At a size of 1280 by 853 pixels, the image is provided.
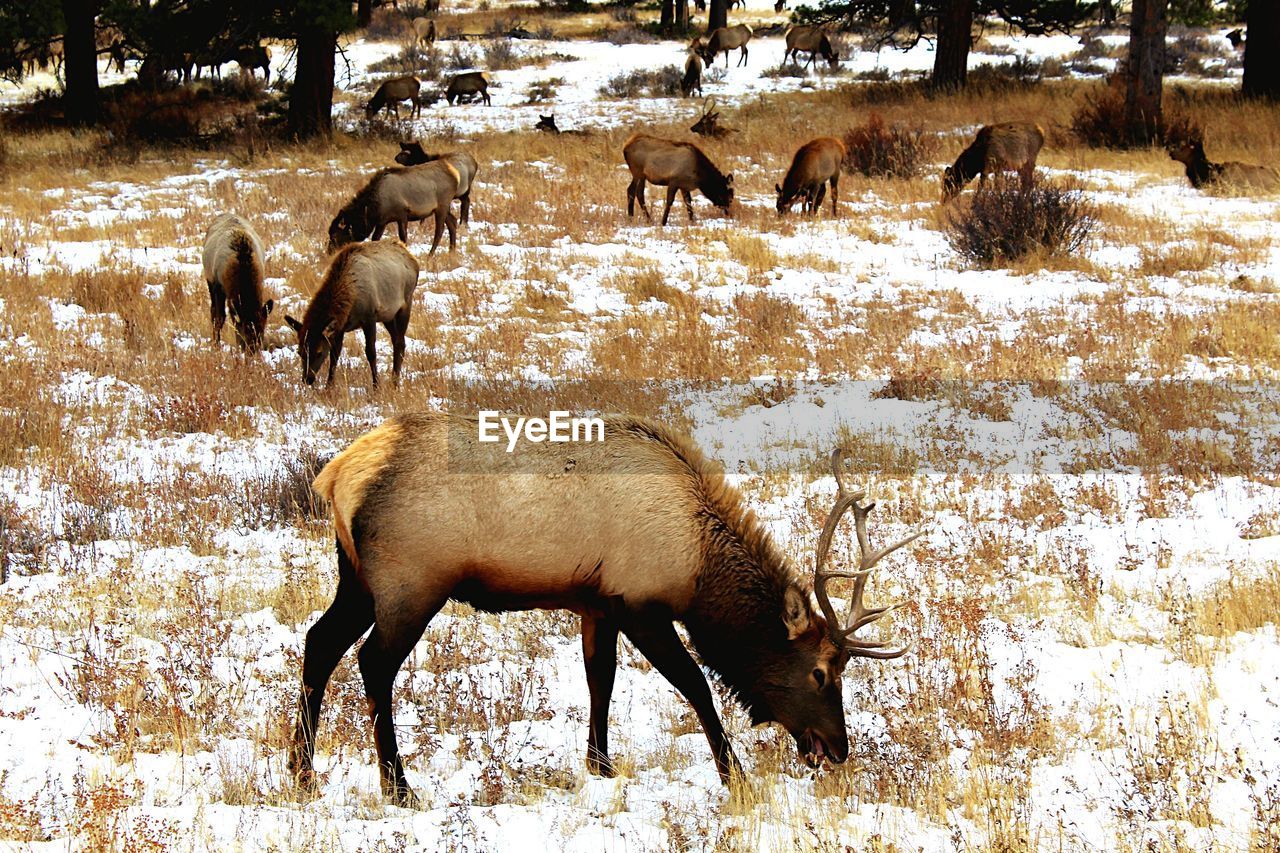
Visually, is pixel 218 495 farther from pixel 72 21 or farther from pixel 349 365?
pixel 72 21

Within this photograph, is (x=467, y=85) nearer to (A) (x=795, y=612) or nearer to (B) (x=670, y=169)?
(B) (x=670, y=169)

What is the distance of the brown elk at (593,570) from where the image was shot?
13.9 feet

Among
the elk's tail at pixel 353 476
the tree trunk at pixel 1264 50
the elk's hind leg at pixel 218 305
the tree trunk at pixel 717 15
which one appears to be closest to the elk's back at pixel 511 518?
the elk's tail at pixel 353 476

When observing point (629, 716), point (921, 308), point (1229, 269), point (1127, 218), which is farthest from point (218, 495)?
point (1127, 218)

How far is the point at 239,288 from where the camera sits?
36.0ft

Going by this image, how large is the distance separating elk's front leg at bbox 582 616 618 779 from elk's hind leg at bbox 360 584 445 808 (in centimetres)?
70

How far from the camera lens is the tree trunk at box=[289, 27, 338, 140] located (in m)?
24.2

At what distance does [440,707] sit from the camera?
16.6ft

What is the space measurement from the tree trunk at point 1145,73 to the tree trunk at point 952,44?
6.20 metres

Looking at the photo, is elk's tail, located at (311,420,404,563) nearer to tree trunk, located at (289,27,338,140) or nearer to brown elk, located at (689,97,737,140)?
brown elk, located at (689,97,737,140)

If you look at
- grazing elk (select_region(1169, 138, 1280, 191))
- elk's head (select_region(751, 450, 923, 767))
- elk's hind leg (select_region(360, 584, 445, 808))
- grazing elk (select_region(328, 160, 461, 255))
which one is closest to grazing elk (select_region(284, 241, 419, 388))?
grazing elk (select_region(328, 160, 461, 255))

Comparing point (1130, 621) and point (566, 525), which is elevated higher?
point (566, 525)

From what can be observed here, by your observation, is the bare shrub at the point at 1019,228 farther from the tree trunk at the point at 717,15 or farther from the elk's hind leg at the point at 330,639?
the tree trunk at the point at 717,15

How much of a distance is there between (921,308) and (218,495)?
7.59 m
